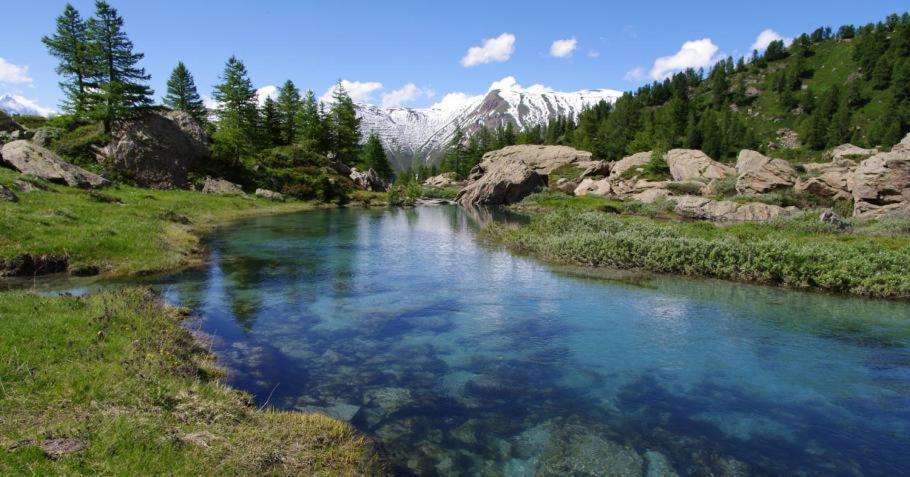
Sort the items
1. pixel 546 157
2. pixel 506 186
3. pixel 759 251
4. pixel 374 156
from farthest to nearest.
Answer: pixel 374 156 < pixel 546 157 < pixel 506 186 < pixel 759 251

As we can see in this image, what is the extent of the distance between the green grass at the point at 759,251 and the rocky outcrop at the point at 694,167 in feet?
129

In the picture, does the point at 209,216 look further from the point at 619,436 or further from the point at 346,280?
the point at 619,436

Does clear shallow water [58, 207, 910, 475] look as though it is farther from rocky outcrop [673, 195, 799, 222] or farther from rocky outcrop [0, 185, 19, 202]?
rocky outcrop [673, 195, 799, 222]

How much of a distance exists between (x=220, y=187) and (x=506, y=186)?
4518 centimetres

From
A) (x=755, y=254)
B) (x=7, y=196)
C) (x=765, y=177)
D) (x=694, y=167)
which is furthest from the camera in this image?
(x=694, y=167)

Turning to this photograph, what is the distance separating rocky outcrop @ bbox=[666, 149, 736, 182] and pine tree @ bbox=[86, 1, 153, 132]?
7669cm

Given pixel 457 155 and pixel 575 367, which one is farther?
pixel 457 155

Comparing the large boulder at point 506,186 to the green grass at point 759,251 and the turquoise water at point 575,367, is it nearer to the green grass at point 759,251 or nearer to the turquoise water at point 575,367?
the green grass at point 759,251

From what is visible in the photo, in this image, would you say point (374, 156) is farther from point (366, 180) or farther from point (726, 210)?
point (726, 210)

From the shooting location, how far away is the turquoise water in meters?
9.63

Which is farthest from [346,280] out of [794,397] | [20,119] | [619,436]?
[20,119]

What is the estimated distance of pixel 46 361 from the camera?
367 inches

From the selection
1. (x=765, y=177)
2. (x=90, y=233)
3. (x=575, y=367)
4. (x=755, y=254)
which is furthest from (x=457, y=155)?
(x=575, y=367)

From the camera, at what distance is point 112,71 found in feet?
185
